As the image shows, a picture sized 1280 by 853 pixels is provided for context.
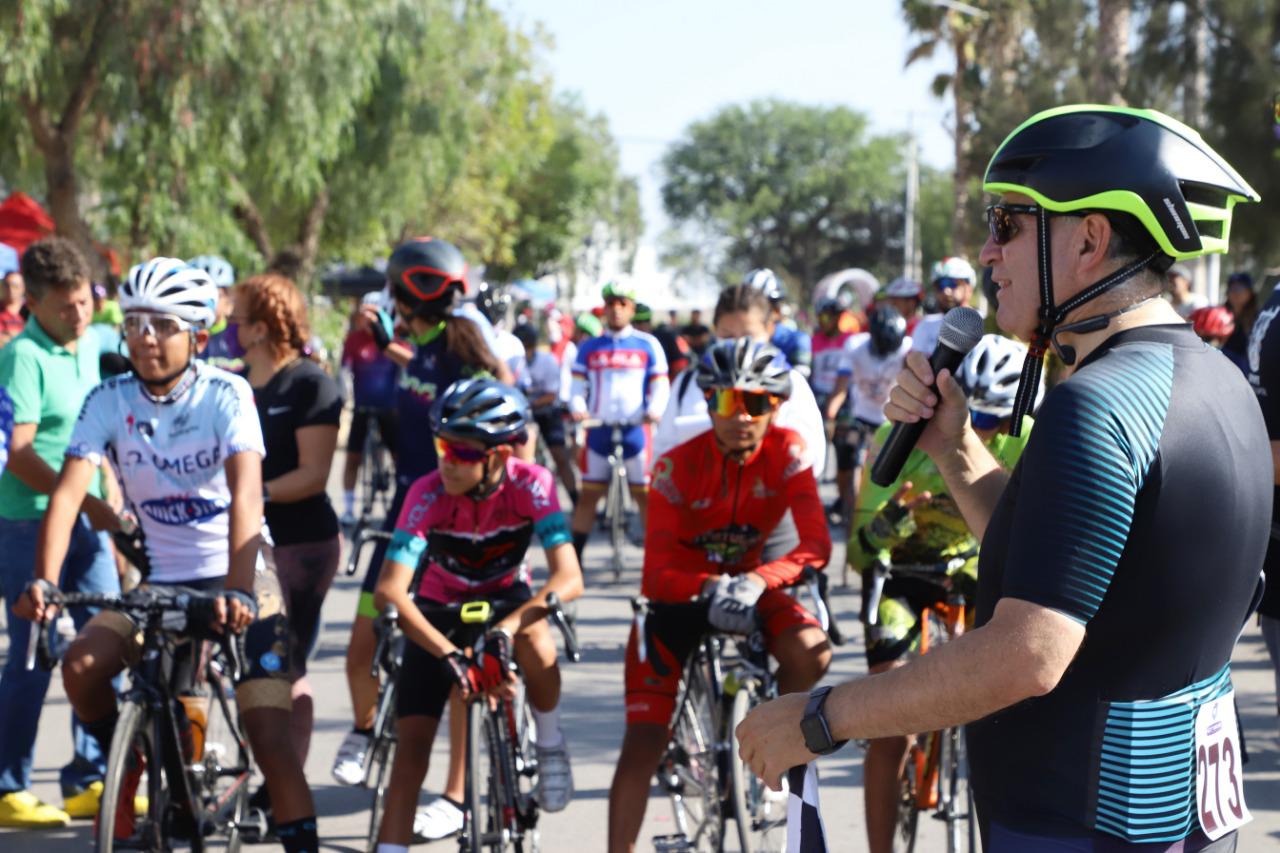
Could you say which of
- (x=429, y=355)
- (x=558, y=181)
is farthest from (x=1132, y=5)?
(x=558, y=181)

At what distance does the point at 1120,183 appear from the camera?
241 centimetres

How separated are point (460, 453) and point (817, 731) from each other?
2.93 metres

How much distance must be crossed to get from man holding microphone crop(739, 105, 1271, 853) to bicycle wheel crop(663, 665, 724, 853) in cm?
279

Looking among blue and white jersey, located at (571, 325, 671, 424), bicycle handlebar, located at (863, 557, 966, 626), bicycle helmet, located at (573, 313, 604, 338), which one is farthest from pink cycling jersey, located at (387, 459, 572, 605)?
bicycle helmet, located at (573, 313, 604, 338)

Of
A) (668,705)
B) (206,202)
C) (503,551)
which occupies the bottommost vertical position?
(668,705)

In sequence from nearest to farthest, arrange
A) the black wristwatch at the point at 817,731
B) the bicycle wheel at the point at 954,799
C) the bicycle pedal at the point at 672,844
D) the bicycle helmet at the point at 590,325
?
the black wristwatch at the point at 817,731 → the bicycle wheel at the point at 954,799 → the bicycle pedal at the point at 672,844 → the bicycle helmet at the point at 590,325

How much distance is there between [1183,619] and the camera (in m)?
2.33

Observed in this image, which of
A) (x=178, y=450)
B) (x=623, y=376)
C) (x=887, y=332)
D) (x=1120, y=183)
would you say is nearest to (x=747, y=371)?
(x=178, y=450)

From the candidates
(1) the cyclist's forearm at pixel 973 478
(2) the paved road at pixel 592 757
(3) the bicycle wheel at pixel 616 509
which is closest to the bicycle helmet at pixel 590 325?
(3) the bicycle wheel at pixel 616 509

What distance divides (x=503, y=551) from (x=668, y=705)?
78 cm

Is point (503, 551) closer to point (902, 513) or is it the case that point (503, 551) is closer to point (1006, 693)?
point (902, 513)

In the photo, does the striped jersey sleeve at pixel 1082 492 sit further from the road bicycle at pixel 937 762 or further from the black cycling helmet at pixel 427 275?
the black cycling helmet at pixel 427 275

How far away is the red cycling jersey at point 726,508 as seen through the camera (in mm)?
5383

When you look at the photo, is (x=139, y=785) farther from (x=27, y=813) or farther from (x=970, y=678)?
(x=970, y=678)
